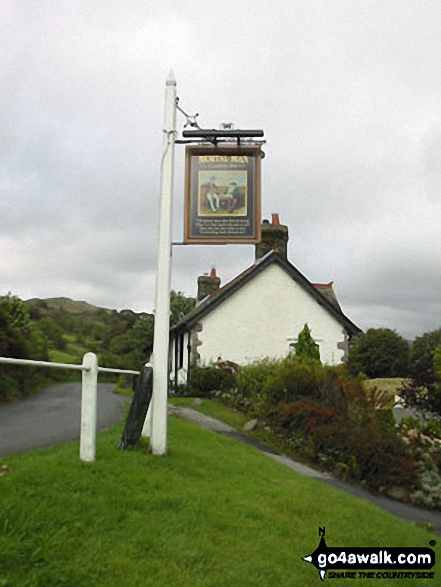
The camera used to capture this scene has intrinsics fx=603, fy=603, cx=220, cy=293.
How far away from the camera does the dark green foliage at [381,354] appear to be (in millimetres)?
60625

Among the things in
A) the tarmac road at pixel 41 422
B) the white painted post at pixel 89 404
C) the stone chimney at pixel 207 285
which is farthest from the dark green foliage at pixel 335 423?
the stone chimney at pixel 207 285

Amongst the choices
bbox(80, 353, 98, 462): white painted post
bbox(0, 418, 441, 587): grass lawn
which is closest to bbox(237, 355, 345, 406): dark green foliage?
bbox(0, 418, 441, 587): grass lawn

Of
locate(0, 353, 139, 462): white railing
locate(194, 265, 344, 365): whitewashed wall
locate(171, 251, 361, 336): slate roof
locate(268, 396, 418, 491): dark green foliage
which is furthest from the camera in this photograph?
locate(194, 265, 344, 365): whitewashed wall

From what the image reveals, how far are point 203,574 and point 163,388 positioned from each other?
3.45 metres

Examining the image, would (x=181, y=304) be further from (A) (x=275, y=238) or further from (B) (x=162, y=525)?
(B) (x=162, y=525)

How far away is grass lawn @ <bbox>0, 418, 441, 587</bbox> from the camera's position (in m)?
3.63

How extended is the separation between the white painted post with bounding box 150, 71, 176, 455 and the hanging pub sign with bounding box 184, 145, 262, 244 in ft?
0.82

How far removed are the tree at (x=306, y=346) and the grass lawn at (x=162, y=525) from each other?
1629cm

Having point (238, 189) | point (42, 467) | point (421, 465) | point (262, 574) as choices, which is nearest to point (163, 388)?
point (42, 467)

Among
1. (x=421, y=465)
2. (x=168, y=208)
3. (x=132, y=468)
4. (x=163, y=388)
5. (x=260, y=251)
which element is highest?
(x=260, y=251)

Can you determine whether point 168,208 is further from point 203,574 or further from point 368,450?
point 368,450

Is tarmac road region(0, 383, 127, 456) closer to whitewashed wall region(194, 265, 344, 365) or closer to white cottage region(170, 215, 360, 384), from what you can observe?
white cottage region(170, 215, 360, 384)

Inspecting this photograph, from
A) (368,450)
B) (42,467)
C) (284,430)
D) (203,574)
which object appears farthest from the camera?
(284,430)

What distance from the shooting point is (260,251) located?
2667 cm
